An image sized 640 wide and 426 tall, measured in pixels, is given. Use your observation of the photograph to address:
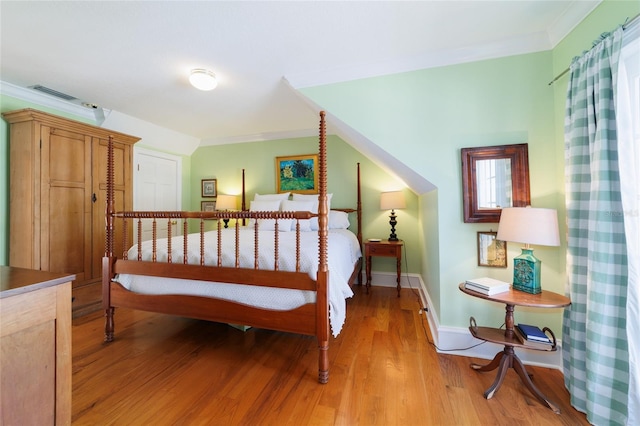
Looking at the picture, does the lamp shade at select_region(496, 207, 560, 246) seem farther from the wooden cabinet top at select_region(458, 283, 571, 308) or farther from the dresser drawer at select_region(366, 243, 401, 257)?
the dresser drawer at select_region(366, 243, 401, 257)

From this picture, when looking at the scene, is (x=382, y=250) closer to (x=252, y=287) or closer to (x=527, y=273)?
(x=527, y=273)

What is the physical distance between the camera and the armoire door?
258 centimetres

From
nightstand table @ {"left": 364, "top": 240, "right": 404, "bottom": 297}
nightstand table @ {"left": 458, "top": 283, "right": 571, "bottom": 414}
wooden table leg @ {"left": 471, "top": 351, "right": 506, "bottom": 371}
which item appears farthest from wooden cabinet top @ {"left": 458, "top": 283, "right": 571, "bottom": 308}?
nightstand table @ {"left": 364, "top": 240, "right": 404, "bottom": 297}

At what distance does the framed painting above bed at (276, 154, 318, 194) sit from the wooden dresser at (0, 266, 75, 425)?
Result: 10.6 ft

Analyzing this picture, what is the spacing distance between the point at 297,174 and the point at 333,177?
23.4 inches

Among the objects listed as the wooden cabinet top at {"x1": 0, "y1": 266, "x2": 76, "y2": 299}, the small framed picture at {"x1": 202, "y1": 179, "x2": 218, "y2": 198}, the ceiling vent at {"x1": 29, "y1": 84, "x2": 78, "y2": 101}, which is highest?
the ceiling vent at {"x1": 29, "y1": 84, "x2": 78, "y2": 101}

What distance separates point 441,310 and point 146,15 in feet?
9.40

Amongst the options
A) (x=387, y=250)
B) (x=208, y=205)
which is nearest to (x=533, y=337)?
(x=387, y=250)

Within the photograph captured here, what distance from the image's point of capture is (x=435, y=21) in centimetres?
165

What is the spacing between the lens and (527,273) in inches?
61.3

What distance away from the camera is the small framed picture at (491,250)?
5.98ft

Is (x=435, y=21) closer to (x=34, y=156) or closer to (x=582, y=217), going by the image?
(x=582, y=217)

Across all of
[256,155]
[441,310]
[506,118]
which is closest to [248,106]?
[256,155]

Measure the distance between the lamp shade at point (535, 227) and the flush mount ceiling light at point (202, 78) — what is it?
8.44 ft
